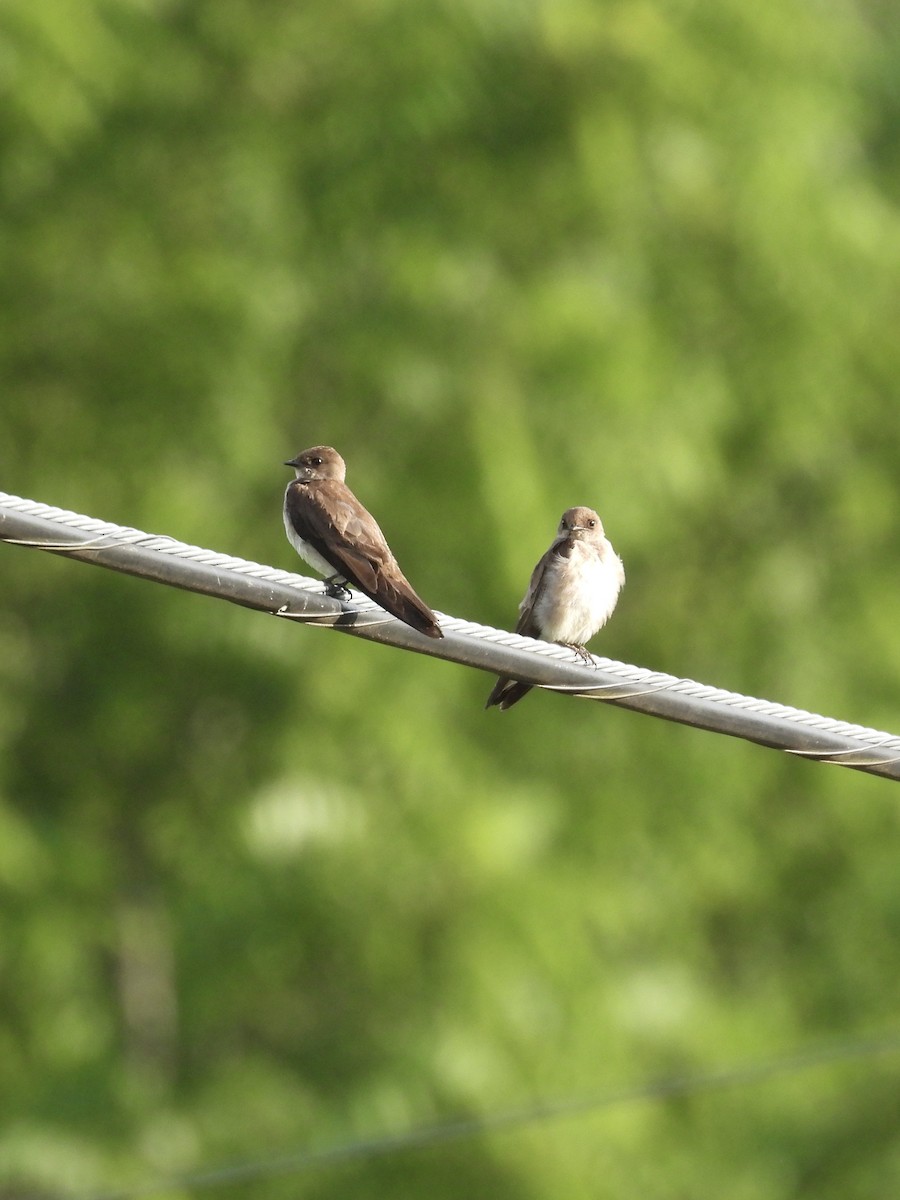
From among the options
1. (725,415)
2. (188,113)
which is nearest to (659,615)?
(725,415)

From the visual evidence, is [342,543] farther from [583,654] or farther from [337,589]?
[583,654]

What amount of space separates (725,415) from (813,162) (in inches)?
89.7

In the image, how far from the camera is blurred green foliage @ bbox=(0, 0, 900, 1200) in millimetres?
13406

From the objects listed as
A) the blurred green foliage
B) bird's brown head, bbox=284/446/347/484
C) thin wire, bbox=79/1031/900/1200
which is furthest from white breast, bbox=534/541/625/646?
the blurred green foliage

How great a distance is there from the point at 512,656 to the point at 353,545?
4.14ft

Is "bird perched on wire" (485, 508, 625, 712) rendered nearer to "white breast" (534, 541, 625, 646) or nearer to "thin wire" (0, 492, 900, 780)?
"white breast" (534, 541, 625, 646)

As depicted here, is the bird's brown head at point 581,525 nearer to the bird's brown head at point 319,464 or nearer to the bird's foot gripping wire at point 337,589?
the bird's brown head at point 319,464

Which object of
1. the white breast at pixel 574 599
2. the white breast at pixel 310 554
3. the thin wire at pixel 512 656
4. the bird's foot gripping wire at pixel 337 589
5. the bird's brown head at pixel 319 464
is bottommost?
the thin wire at pixel 512 656

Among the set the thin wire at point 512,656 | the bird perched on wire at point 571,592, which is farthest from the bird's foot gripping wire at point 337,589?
the bird perched on wire at point 571,592

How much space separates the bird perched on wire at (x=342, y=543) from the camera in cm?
558

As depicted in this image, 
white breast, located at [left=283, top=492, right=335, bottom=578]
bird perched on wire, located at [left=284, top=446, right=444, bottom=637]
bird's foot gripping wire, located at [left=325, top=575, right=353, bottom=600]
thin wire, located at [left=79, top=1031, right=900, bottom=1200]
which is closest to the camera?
bird's foot gripping wire, located at [left=325, top=575, right=353, bottom=600]

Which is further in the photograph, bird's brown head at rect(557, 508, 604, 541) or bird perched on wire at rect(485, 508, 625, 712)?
bird's brown head at rect(557, 508, 604, 541)

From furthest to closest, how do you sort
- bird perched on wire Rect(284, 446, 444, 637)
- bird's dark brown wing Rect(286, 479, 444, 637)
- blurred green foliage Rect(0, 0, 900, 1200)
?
blurred green foliage Rect(0, 0, 900, 1200), bird perched on wire Rect(284, 446, 444, 637), bird's dark brown wing Rect(286, 479, 444, 637)

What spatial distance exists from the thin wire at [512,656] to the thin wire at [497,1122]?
22.7ft
